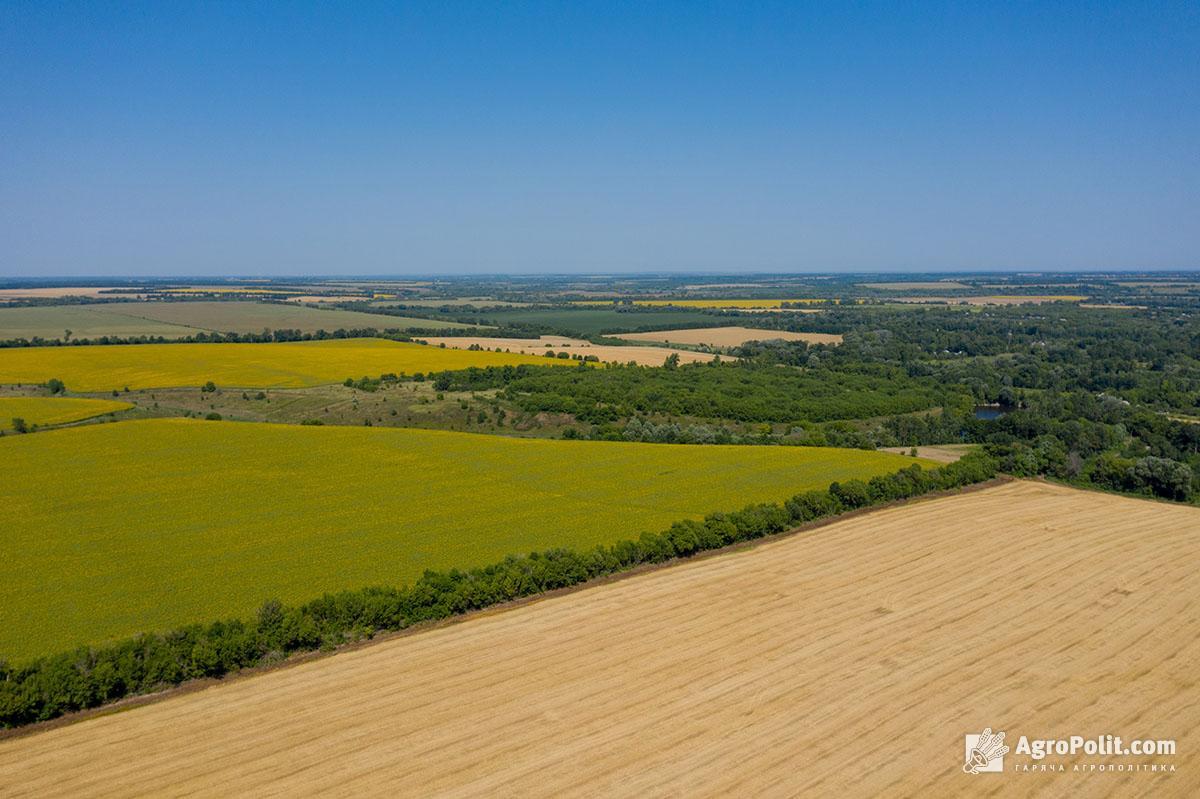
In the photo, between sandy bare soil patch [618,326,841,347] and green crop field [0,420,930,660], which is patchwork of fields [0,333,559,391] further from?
sandy bare soil patch [618,326,841,347]

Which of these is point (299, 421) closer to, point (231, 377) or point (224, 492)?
point (231, 377)

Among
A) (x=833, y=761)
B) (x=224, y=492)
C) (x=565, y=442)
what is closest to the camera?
(x=833, y=761)

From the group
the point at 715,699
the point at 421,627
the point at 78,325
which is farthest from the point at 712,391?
the point at 78,325

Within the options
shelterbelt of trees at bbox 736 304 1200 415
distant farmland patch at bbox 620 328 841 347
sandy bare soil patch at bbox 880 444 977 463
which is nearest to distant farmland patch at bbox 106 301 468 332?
distant farmland patch at bbox 620 328 841 347

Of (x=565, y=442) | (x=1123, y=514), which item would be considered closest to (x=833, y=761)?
(x=1123, y=514)

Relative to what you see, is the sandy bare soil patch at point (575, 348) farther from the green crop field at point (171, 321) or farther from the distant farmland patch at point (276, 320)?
the distant farmland patch at point (276, 320)
